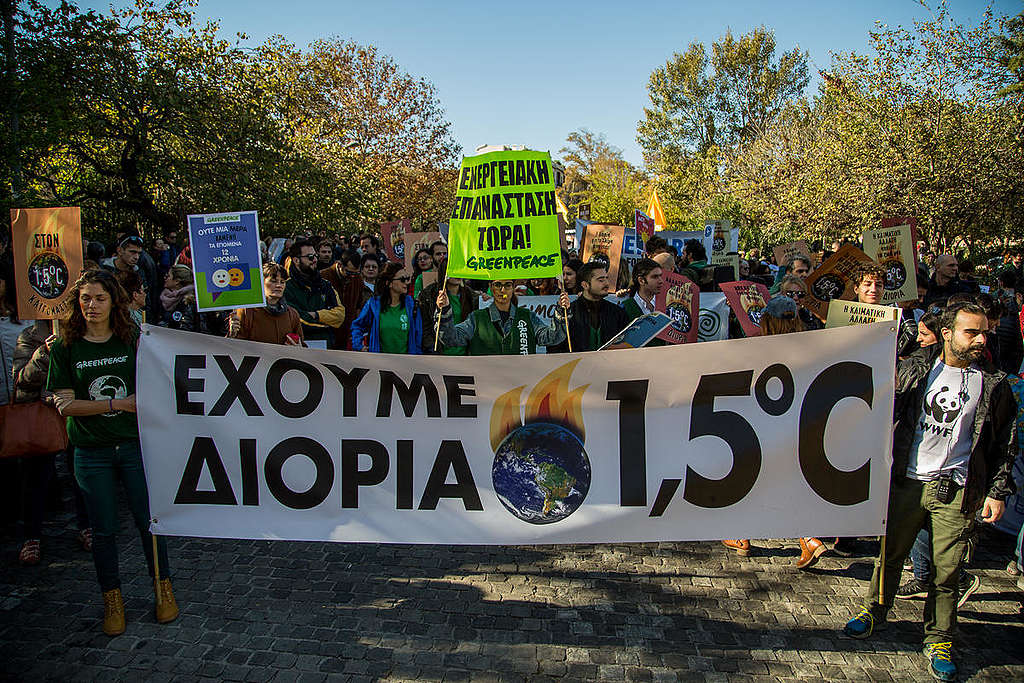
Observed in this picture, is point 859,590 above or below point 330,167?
A: below

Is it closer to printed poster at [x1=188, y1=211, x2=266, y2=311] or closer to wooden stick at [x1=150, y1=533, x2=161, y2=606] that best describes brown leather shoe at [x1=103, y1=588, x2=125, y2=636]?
wooden stick at [x1=150, y1=533, x2=161, y2=606]

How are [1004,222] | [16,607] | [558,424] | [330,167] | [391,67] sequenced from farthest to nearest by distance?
[391,67]
[330,167]
[1004,222]
[16,607]
[558,424]

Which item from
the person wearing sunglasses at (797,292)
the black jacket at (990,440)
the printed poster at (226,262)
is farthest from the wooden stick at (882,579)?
the printed poster at (226,262)

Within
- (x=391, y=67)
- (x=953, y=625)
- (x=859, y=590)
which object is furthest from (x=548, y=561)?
(x=391, y=67)

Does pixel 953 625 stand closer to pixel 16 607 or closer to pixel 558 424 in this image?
pixel 558 424

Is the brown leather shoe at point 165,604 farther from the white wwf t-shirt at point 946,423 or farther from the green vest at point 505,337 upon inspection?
the white wwf t-shirt at point 946,423

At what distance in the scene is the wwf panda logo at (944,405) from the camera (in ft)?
11.5

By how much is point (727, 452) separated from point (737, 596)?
126 centimetres

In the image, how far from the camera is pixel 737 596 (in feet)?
14.0

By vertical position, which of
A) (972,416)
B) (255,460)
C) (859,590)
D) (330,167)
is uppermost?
(330,167)

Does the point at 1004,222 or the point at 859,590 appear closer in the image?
the point at 859,590

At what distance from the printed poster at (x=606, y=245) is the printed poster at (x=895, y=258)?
3.14 m

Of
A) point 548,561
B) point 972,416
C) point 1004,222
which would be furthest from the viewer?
point 1004,222

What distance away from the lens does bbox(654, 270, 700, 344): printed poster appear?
641 cm
